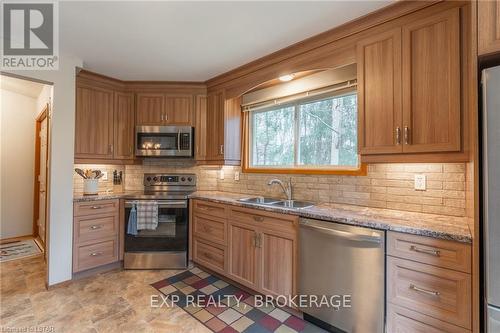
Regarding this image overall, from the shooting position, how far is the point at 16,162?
4.00 m

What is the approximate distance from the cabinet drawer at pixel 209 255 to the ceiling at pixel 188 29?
2.10 m

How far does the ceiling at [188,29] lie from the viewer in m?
1.77

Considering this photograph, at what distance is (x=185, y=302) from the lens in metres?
2.23

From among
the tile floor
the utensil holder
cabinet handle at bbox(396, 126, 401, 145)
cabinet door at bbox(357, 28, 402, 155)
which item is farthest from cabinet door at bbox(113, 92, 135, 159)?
cabinet handle at bbox(396, 126, 401, 145)

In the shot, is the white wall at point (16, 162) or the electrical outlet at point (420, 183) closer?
the electrical outlet at point (420, 183)

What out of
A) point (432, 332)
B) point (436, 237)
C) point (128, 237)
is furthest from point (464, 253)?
point (128, 237)

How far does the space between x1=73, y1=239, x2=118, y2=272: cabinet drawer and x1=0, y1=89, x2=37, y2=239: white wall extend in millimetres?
2366

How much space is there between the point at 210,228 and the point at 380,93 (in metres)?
2.13

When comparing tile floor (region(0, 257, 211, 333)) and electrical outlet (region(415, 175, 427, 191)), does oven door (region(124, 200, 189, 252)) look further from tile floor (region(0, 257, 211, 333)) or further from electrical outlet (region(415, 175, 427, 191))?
electrical outlet (region(415, 175, 427, 191))

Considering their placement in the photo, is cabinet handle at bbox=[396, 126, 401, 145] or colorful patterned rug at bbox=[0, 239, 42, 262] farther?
colorful patterned rug at bbox=[0, 239, 42, 262]

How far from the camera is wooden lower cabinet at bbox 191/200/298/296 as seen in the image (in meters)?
2.06

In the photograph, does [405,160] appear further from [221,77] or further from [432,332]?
[221,77]

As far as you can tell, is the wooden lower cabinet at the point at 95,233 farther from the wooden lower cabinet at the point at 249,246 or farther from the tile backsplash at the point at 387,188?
the wooden lower cabinet at the point at 249,246

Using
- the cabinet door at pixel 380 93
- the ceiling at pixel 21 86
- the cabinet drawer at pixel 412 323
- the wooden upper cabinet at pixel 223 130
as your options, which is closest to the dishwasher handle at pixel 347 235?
the cabinet drawer at pixel 412 323
